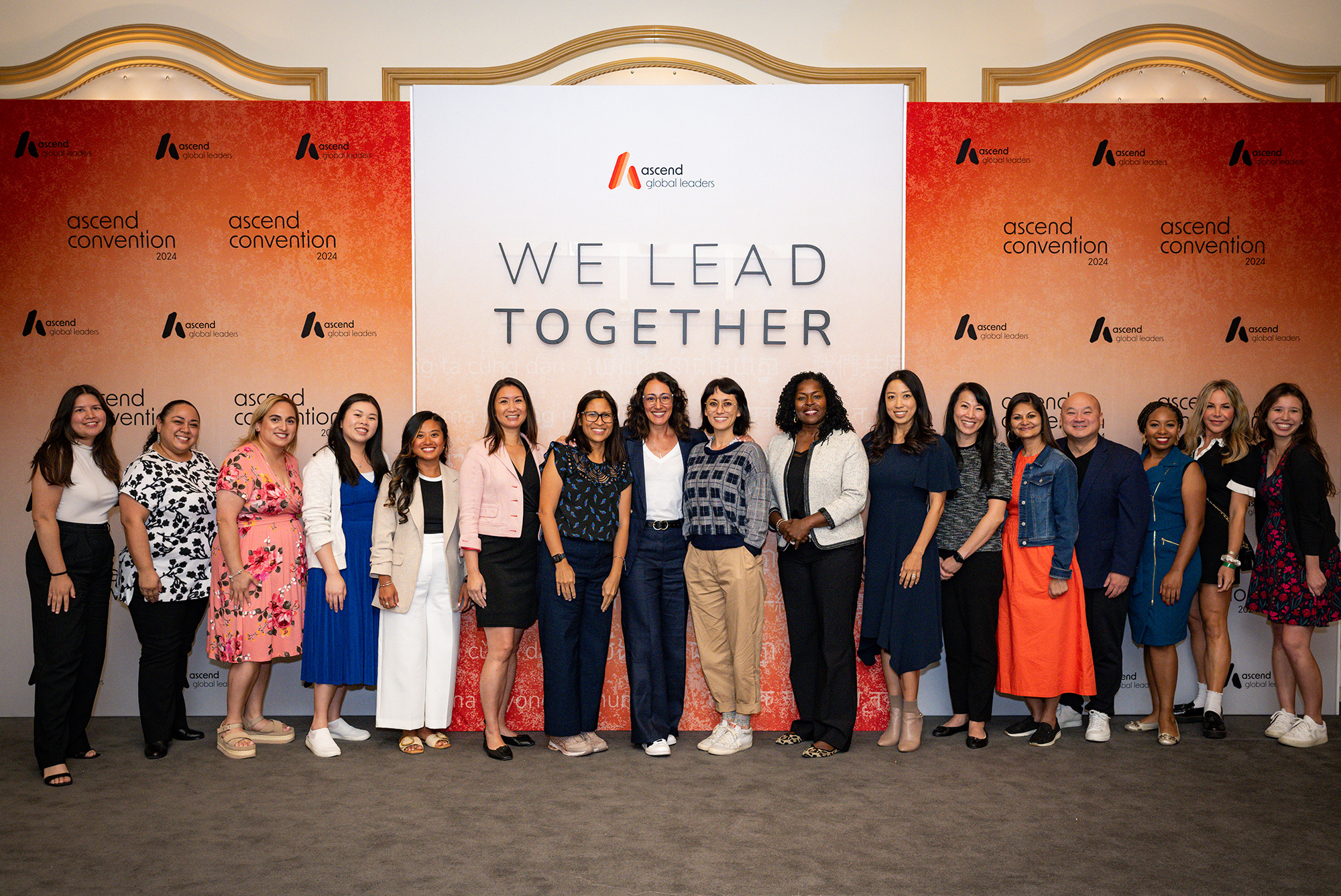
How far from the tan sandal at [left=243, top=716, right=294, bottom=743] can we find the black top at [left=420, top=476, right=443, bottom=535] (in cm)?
130

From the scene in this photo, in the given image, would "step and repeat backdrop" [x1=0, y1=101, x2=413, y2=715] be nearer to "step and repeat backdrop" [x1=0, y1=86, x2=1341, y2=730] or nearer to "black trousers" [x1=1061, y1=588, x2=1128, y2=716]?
"step and repeat backdrop" [x1=0, y1=86, x2=1341, y2=730]

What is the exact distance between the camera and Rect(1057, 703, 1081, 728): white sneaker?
454 centimetres

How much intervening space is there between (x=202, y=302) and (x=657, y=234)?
259 centimetres

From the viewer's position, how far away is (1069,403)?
4.46m

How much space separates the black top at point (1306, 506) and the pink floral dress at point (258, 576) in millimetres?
4891

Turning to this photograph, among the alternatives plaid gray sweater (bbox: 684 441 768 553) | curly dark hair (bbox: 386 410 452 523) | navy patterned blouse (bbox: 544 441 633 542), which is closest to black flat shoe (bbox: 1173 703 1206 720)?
plaid gray sweater (bbox: 684 441 768 553)

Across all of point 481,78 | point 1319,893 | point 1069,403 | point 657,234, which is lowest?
point 1319,893

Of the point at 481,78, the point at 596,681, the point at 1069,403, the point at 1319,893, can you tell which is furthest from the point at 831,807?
the point at 481,78

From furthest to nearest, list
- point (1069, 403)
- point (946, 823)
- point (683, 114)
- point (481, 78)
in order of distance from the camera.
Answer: point (481, 78)
point (683, 114)
point (1069, 403)
point (946, 823)

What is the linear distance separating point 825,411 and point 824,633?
3.55 ft

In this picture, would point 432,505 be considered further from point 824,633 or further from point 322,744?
point 824,633

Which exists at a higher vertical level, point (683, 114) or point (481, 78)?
point (481, 78)

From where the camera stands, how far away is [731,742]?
4191 mm

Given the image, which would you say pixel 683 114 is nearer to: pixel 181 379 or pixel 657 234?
pixel 657 234
